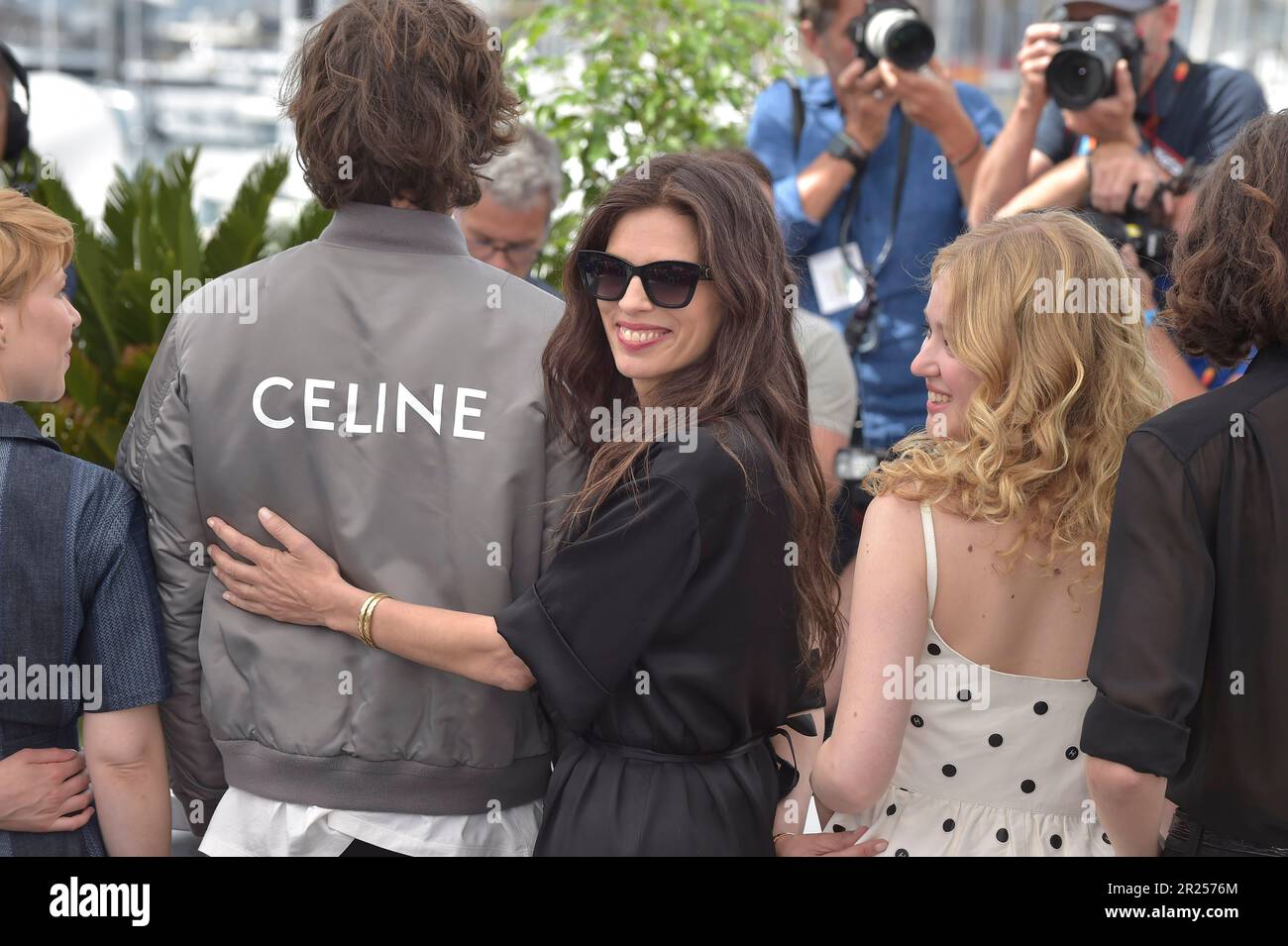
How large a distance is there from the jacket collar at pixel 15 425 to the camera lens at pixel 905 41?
8.61ft

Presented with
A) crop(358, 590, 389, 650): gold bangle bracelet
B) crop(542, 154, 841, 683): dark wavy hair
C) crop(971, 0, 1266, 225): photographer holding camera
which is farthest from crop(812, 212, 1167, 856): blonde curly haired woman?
crop(971, 0, 1266, 225): photographer holding camera

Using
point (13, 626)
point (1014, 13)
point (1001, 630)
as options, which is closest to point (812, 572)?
point (1001, 630)

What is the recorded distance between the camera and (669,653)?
195 cm

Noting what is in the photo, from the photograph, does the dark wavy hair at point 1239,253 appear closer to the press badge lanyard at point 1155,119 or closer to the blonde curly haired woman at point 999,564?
the blonde curly haired woman at point 999,564

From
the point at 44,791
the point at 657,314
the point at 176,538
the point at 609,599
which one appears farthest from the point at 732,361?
the point at 44,791

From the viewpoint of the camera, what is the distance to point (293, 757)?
2.04 m

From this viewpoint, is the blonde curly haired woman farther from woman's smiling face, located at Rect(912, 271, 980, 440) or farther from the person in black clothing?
the person in black clothing

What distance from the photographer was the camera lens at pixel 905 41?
3793 mm

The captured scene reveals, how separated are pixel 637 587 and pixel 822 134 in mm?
2660

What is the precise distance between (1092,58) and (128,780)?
9.39ft

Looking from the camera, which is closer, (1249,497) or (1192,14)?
(1249,497)

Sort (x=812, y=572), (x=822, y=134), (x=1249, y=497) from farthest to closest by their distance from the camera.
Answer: (x=822, y=134)
(x=812, y=572)
(x=1249, y=497)

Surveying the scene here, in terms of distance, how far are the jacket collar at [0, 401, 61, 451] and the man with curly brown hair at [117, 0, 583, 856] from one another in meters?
0.18
